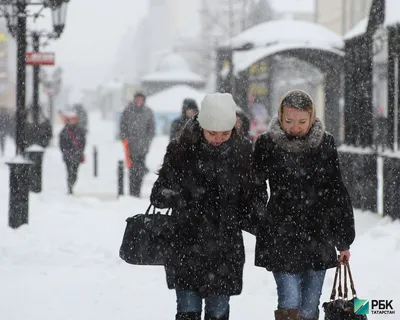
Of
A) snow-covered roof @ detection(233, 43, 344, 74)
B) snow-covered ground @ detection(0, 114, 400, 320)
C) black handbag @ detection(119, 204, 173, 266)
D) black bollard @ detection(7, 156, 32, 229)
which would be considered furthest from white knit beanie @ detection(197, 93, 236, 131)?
snow-covered roof @ detection(233, 43, 344, 74)

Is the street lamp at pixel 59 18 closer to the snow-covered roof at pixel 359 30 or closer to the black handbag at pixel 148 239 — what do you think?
the snow-covered roof at pixel 359 30

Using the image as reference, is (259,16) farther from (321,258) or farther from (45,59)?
(321,258)

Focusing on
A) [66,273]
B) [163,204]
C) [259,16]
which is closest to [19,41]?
[66,273]

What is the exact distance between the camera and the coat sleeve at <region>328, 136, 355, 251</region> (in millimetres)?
4250

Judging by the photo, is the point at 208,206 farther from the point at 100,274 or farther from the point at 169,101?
the point at 169,101

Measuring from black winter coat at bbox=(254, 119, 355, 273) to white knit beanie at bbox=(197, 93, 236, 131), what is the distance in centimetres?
25

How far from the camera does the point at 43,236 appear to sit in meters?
9.50

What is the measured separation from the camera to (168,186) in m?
4.16

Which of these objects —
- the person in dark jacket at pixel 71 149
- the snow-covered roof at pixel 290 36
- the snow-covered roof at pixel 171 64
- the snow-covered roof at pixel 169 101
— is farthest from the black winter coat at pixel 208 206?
the snow-covered roof at pixel 171 64

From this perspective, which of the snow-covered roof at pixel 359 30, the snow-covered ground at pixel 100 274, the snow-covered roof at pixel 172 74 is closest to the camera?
the snow-covered ground at pixel 100 274

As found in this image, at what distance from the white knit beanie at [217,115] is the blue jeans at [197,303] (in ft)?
2.63

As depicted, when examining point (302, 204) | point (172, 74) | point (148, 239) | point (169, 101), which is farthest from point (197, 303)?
point (172, 74)

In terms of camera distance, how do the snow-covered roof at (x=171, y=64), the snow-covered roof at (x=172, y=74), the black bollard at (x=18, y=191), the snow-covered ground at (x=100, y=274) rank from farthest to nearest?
the snow-covered roof at (x=171, y=64) → the snow-covered roof at (x=172, y=74) → the black bollard at (x=18, y=191) → the snow-covered ground at (x=100, y=274)

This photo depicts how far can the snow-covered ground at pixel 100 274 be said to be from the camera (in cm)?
629
